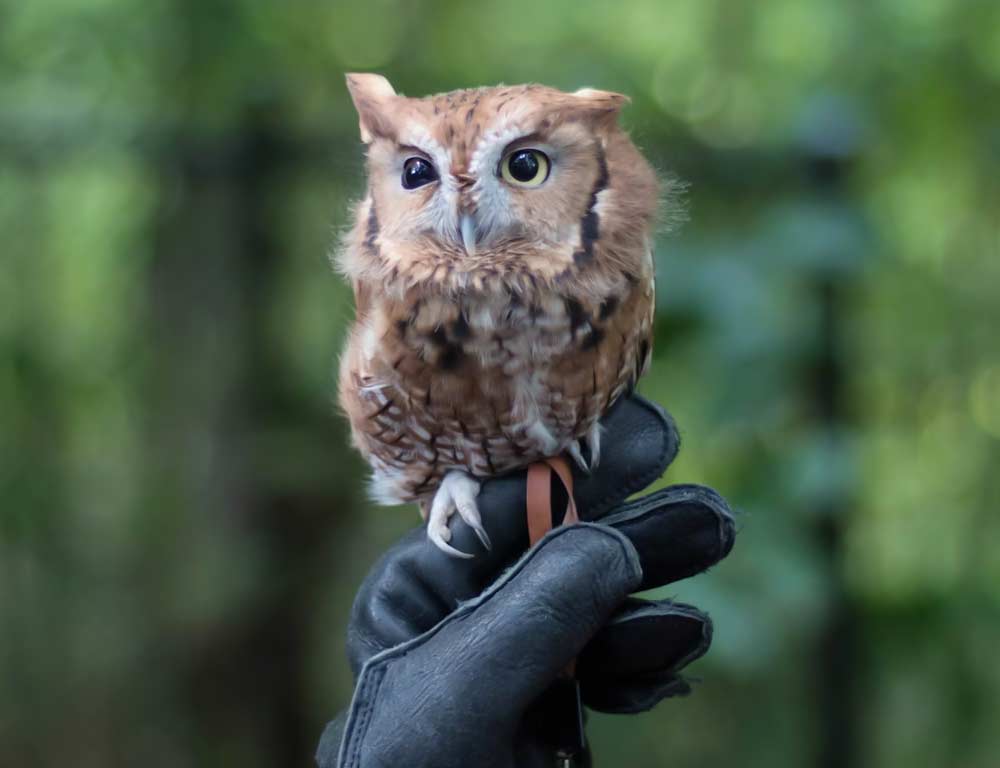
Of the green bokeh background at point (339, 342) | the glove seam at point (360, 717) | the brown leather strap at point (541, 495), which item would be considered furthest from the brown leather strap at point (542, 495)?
the green bokeh background at point (339, 342)

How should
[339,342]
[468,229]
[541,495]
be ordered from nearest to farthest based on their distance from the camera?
1. [468,229]
2. [541,495]
3. [339,342]

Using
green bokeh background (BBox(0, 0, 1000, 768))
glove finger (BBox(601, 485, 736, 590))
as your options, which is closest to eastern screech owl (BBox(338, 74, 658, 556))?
glove finger (BBox(601, 485, 736, 590))

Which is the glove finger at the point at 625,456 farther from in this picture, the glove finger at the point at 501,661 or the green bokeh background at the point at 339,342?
the green bokeh background at the point at 339,342

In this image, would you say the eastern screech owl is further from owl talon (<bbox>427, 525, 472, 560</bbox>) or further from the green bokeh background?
the green bokeh background

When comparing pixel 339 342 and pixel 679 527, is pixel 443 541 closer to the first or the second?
pixel 679 527

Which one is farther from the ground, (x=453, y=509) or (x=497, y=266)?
(x=497, y=266)

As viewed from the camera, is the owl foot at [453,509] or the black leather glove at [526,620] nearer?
the black leather glove at [526,620]

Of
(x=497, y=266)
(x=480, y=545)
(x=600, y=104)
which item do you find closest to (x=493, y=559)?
(x=480, y=545)

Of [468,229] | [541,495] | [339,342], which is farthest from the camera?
[339,342]
